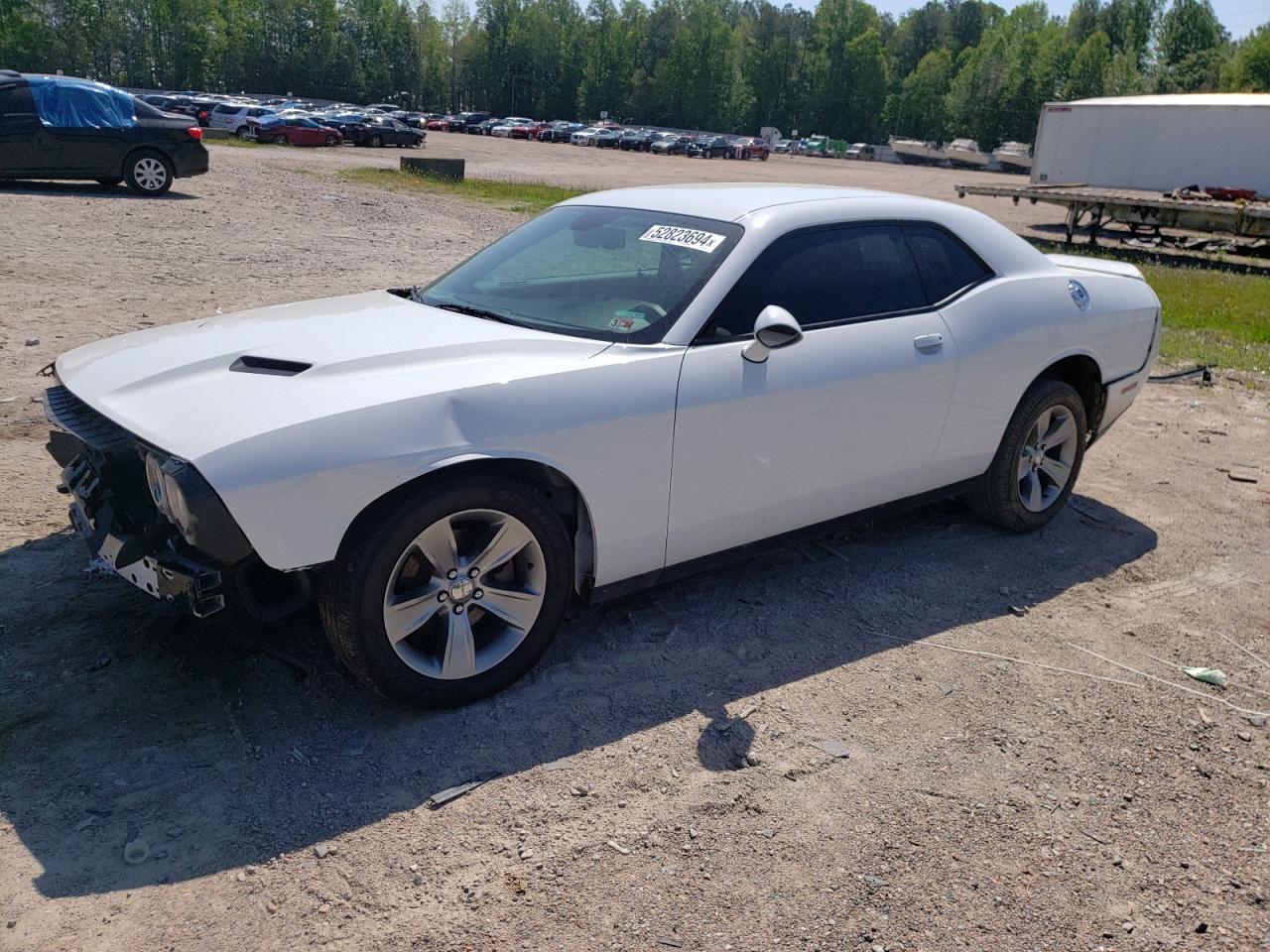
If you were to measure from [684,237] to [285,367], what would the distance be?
163cm

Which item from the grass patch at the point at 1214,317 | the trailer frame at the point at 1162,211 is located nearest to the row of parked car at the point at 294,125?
the trailer frame at the point at 1162,211

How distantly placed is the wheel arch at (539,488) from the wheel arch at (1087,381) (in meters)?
2.78

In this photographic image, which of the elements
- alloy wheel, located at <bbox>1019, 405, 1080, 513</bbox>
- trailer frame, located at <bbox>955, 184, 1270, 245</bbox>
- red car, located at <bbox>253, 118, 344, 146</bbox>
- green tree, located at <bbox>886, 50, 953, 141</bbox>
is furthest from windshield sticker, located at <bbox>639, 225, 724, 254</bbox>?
green tree, located at <bbox>886, 50, 953, 141</bbox>

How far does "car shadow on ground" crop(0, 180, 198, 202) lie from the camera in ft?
51.5

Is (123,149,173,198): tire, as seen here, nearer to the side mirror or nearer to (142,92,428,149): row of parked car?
the side mirror

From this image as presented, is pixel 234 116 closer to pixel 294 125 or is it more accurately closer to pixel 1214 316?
pixel 294 125

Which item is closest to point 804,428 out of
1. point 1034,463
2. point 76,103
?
point 1034,463

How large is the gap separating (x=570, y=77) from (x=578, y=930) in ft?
437

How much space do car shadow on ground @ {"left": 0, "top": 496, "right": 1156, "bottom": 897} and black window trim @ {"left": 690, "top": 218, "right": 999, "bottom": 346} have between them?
3.79 ft

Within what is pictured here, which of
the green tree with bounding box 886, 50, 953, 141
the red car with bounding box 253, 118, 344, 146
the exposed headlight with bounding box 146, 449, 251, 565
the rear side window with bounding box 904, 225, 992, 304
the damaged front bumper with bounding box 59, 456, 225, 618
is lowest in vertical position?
the damaged front bumper with bounding box 59, 456, 225, 618

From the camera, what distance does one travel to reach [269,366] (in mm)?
3549

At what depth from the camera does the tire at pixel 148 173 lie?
1638cm

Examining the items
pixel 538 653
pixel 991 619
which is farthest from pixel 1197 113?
pixel 538 653

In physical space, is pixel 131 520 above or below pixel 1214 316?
above
